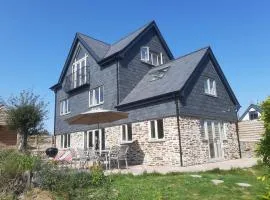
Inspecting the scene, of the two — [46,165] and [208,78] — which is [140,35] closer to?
[208,78]

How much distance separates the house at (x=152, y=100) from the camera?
1794 cm

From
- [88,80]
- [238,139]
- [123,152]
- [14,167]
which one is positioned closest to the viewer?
[14,167]

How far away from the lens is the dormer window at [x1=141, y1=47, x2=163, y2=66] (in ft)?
81.2

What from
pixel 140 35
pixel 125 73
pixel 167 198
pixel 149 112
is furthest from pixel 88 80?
pixel 167 198

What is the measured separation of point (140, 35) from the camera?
24.2m

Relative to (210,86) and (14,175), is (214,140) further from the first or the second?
(14,175)

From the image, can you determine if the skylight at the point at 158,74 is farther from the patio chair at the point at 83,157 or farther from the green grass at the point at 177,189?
the green grass at the point at 177,189

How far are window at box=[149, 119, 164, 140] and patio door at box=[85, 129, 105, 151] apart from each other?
5.10 m

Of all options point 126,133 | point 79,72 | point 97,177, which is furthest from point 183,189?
point 79,72

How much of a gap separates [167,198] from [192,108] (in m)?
11.7

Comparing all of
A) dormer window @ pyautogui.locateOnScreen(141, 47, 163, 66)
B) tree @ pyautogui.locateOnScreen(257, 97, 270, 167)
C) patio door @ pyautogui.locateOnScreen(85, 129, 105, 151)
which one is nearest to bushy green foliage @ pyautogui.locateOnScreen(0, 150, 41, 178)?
tree @ pyautogui.locateOnScreen(257, 97, 270, 167)

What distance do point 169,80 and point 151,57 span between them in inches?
241

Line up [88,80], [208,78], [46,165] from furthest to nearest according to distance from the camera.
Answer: [88,80]
[208,78]
[46,165]

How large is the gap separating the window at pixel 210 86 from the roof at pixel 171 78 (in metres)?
1.40
